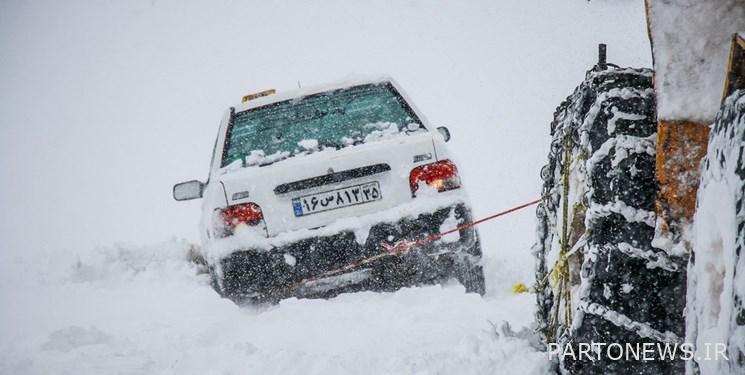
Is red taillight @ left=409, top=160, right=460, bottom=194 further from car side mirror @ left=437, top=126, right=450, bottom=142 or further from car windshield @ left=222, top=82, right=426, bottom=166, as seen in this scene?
car side mirror @ left=437, top=126, right=450, bottom=142

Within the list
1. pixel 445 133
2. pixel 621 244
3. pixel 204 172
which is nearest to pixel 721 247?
pixel 621 244

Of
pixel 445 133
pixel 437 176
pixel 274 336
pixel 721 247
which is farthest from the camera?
pixel 445 133

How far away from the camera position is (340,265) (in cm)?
338

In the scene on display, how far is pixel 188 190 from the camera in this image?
4.32 metres

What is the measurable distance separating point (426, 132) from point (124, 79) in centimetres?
5978

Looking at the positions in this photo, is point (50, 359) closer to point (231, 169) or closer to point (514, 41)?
point (231, 169)

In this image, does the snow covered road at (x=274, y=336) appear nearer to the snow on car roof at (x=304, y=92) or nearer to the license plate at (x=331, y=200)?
the license plate at (x=331, y=200)

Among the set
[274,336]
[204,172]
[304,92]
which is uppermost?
[304,92]

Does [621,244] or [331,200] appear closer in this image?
[621,244]

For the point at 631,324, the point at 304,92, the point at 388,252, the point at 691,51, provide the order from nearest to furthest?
1. the point at 691,51
2. the point at 631,324
3. the point at 388,252
4. the point at 304,92

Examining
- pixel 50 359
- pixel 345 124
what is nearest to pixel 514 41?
pixel 345 124

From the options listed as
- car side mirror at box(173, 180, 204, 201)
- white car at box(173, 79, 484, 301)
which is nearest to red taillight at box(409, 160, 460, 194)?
white car at box(173, 79, 484, 301)

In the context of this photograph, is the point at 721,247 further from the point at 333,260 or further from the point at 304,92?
the point at 304,92

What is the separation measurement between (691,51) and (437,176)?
7.24ft
